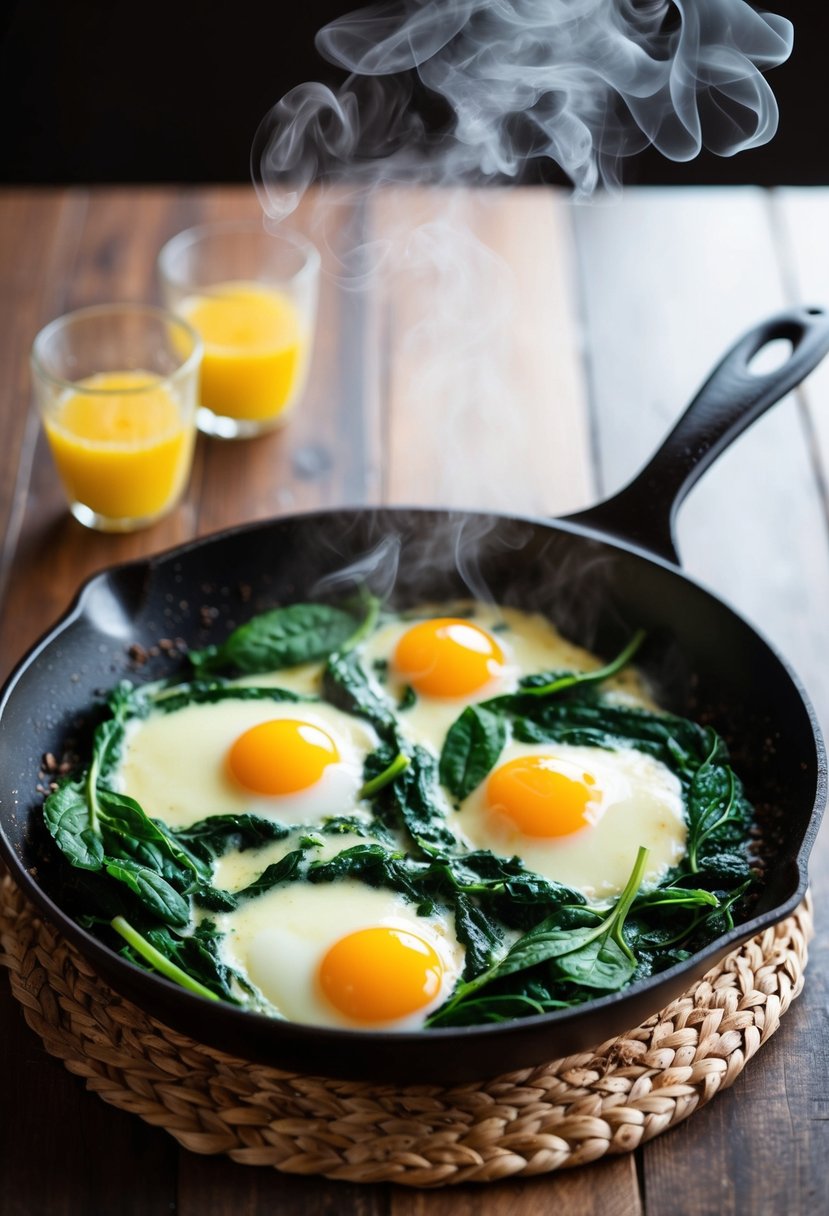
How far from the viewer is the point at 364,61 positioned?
4.25 m

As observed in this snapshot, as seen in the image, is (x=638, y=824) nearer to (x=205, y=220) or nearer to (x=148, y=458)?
(x=148, y=458)

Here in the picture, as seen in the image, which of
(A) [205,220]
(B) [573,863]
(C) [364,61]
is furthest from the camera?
(A) [205,220]

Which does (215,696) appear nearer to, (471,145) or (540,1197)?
(540,1197)

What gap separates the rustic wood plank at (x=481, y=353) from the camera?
4.71 meters

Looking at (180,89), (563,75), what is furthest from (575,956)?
(180,89)

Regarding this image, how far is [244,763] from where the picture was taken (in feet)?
10.8

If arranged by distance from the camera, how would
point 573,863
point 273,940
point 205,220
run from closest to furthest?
point 273,940 → point 573,863 → point 205,220

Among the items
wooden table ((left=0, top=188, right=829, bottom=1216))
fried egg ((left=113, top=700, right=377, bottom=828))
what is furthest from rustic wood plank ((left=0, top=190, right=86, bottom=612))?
fried egg ((left=113, top=700, right=377, bottom=828))

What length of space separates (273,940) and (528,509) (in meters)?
2.12

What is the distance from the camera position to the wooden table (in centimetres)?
278

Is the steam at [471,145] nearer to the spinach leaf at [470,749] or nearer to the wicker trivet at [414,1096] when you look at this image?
the spinach leaf at [470,749]

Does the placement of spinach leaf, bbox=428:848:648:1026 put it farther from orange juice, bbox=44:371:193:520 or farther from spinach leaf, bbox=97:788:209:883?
orange juice, bbox=44:371:193:520

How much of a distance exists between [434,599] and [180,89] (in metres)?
4.01

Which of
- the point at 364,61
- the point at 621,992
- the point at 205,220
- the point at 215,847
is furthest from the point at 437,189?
the point at 621,992
